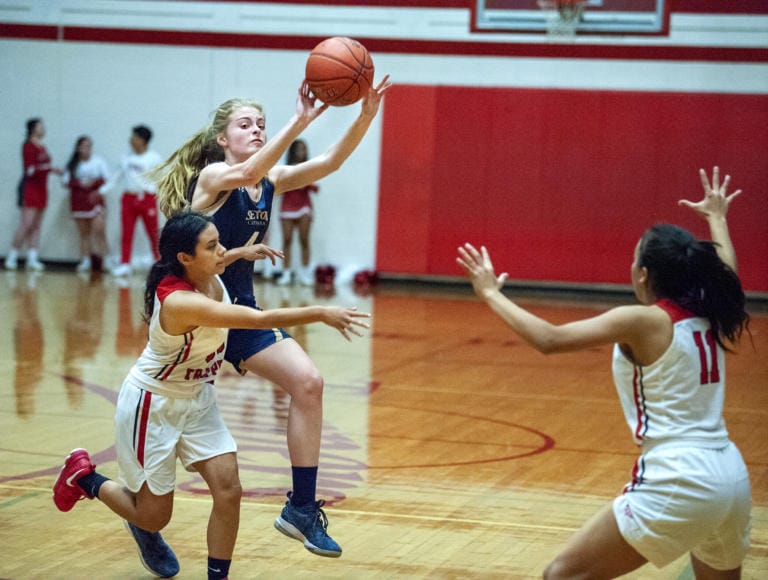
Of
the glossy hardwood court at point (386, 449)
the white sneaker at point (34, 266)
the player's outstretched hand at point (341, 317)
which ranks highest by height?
the player's outstretched hand at point (341, 317)

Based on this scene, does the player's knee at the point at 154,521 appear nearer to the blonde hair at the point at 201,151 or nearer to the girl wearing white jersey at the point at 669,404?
the blonde hair at the point at 201,151

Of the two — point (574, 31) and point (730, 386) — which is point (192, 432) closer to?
point (730, 386)

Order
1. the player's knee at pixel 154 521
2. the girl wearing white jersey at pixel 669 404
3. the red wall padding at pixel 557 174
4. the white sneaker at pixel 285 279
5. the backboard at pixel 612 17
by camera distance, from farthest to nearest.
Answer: the white sneaker at pixel 285 279 < the red wall padding at pixel 557 174 < the backboard at pixel 612 17 < the player's knee at pixel 154 521 < the girl wearing white jersey at pixel 669 404

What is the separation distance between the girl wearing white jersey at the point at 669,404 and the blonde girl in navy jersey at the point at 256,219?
55.3 inches

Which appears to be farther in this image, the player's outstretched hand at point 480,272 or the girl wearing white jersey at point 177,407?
the girl wearing white jersey at point 177,407

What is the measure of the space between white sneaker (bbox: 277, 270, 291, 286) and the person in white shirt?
6.19 ft

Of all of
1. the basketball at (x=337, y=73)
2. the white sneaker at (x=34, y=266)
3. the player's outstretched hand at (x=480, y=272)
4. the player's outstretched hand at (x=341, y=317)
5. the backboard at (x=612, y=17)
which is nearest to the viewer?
the player's outstretched hand at (x=480, y=272)

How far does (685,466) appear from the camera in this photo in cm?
324

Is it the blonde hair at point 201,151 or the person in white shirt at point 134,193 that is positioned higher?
the blonde hair at point 201,151

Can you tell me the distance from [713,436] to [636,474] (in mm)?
247

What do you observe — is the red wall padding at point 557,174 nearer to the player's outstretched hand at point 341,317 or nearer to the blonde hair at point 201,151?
the blonde hair at point 201,151

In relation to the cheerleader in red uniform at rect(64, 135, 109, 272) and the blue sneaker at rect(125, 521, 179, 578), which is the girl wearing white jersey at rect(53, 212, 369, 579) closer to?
the blue sneaker at rect(125, 521, 179, 578)

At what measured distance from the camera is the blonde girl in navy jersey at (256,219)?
4.52 meters

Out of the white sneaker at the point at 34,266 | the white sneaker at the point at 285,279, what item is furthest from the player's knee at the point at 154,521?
the white sneaker at the point at 34,266
